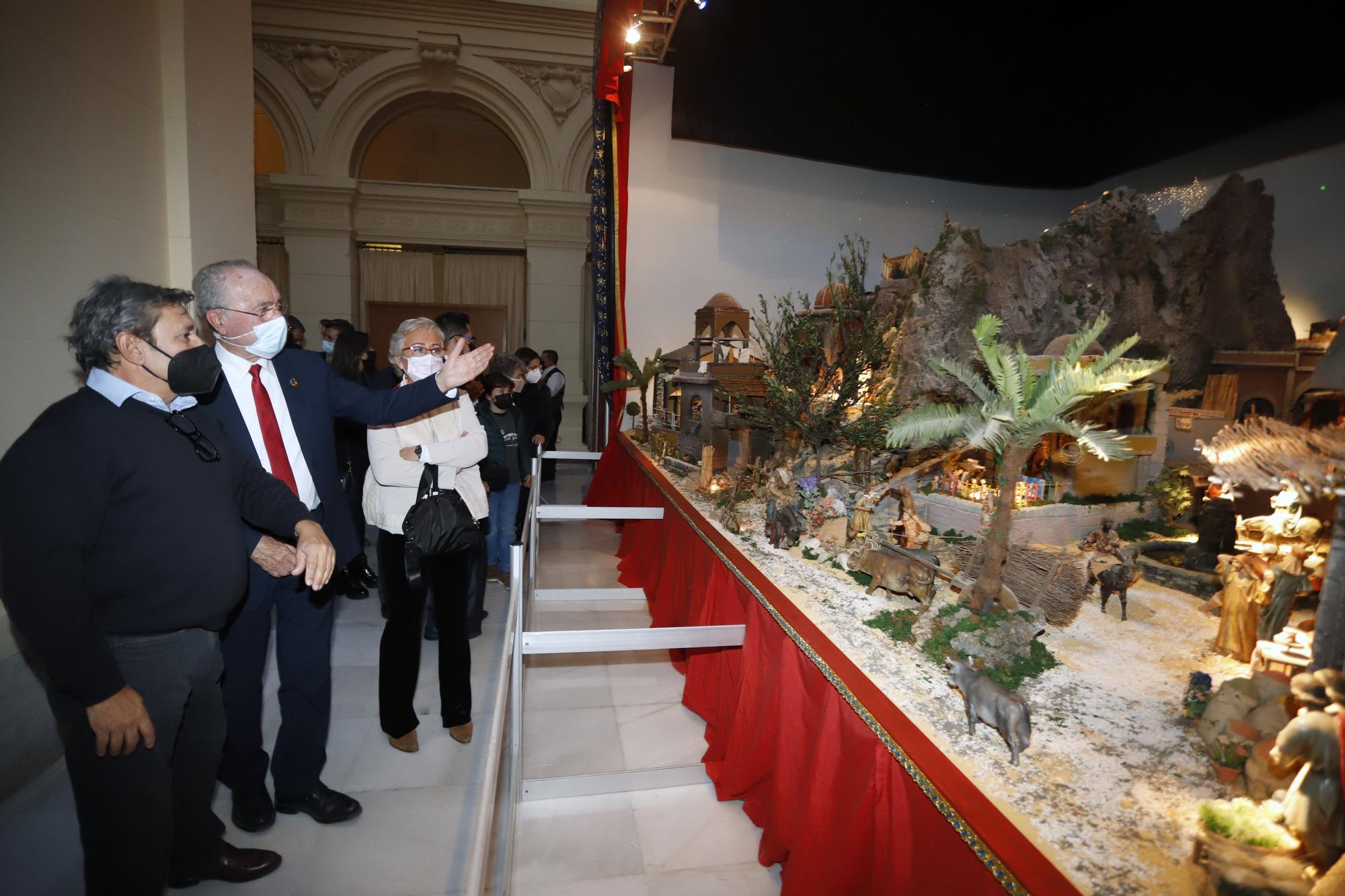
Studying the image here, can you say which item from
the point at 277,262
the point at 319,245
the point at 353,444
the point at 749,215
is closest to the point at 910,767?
the point at 353,444

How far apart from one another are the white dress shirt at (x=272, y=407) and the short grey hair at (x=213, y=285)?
179 millimetres

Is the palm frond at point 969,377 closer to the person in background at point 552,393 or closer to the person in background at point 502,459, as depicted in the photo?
the person in background at point 502,459

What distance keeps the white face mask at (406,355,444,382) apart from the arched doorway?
13.7 metres

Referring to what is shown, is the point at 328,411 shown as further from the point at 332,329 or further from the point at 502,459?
the point at 332,329

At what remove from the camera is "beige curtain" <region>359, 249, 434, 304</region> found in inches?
555

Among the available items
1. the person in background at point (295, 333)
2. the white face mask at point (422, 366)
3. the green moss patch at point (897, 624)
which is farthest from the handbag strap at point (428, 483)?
Result: the person in background at point (295, 333)

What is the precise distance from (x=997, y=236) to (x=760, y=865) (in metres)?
11.9

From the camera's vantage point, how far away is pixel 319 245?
1294cm

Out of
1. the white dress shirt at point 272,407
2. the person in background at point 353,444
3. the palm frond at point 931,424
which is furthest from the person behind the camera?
the person in background at point 353,444

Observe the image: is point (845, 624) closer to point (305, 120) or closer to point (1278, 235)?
point (1278, 235)

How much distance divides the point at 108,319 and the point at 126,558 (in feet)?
2.40

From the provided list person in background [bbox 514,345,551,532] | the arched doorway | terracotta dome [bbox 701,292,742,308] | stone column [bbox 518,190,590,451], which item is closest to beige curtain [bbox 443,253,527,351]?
stone column [bbox 518,190,590,451]

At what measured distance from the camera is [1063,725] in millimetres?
2051

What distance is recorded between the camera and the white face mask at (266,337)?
8.16 feet
